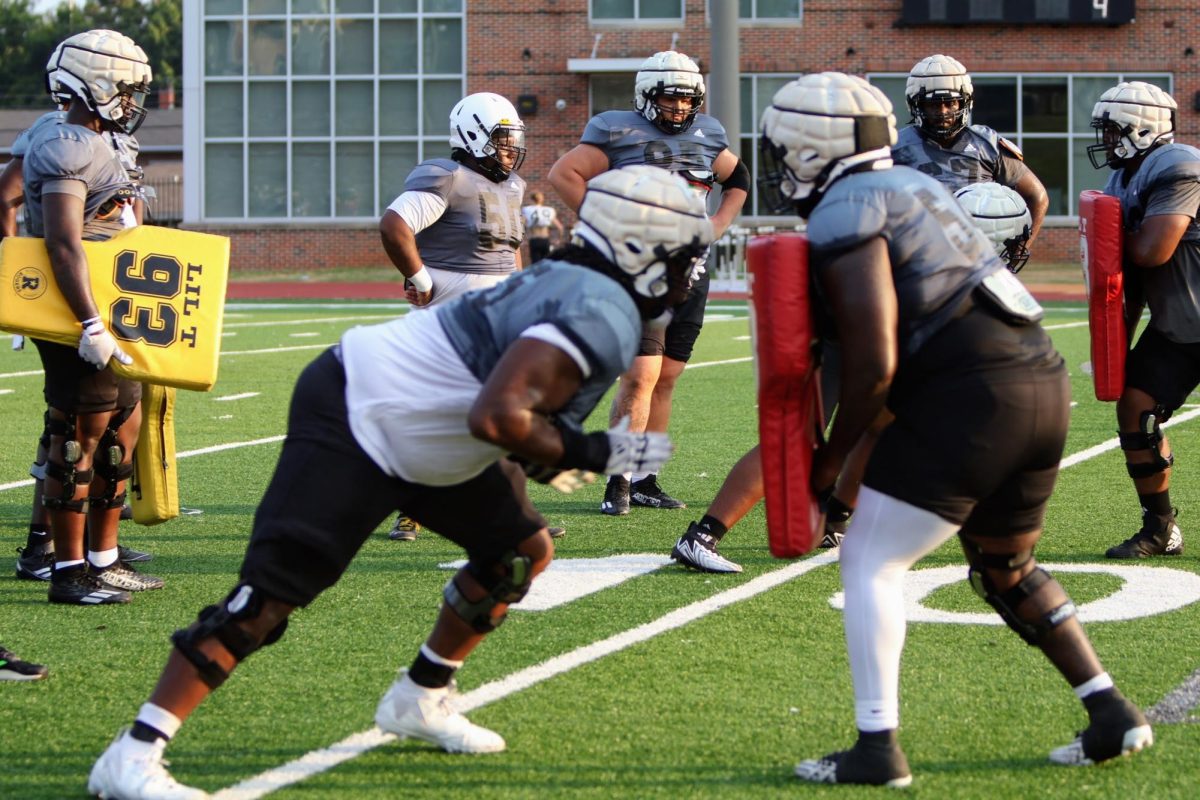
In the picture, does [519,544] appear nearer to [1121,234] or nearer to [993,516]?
[993,516]

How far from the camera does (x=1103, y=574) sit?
20.6 feet

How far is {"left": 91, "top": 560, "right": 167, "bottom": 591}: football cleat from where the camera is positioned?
5.97 metres

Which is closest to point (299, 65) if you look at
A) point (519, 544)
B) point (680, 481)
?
point (680, 481)

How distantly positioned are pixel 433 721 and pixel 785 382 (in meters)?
1.28

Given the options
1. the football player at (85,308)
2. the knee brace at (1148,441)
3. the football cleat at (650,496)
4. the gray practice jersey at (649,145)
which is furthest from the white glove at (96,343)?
the knee brace at (1148,441)

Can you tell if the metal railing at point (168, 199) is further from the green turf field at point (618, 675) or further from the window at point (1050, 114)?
the green turf field at point (618, 675)

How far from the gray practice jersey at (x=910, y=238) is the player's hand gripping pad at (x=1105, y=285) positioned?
261 cm

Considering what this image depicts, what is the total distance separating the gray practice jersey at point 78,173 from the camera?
216 inches

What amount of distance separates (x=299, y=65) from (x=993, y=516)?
32093mm

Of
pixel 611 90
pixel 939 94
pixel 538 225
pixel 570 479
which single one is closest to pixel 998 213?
pixel 939 94

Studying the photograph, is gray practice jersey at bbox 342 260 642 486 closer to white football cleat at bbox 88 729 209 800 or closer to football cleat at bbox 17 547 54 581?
white football cleat at bbox 88 729 209 800

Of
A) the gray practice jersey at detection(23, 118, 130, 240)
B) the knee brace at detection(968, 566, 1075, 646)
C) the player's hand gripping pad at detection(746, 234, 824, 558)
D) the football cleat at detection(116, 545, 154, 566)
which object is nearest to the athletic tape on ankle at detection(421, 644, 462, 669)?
the player's hand gripping pad at detection(746, 234, 824, 558)

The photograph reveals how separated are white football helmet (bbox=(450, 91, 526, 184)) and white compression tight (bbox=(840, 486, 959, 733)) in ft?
11.3

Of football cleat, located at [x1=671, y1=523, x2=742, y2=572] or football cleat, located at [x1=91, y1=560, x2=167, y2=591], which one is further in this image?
football cleat, located at [x1=671, y1=523, x2=742, y2=572]
